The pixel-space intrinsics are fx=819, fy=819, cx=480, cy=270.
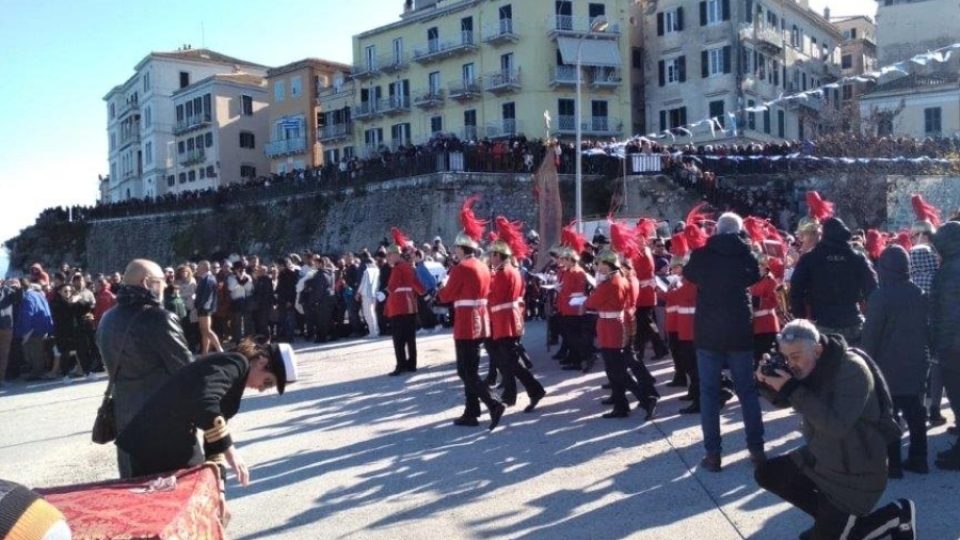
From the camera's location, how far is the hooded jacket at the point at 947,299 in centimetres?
620

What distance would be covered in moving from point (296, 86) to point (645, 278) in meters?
49.7

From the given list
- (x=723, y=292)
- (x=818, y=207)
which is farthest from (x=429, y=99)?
(x=723, y=292)

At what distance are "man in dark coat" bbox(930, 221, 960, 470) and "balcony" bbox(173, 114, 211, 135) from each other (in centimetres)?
6075

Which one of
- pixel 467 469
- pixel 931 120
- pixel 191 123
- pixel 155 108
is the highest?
pixel 155 108

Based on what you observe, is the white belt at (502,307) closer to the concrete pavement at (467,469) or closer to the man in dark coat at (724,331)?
the concrete pavement at (467,469)

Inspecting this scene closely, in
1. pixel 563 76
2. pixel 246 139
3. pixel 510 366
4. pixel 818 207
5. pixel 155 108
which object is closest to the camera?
pixel 510 366

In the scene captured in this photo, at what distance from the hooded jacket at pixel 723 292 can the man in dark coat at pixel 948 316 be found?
1.38m

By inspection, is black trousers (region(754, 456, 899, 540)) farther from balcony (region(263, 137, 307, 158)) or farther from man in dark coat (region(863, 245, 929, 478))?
balcony (region(263, 137, 307, 158))

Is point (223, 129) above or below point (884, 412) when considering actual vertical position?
above

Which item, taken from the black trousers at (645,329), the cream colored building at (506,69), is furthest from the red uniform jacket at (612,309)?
the cream colored building at (506,69)

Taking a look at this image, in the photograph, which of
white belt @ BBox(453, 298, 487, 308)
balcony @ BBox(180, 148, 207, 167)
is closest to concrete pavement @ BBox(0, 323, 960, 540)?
white belt @ BBox(453, 298, 487, 308)

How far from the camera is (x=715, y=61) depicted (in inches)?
1588

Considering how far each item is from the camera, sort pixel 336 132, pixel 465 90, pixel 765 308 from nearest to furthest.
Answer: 1. pixel 765 308
2. pixel 465 90
3. pixel 336 132

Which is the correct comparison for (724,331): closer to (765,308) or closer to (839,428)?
(839,428)
